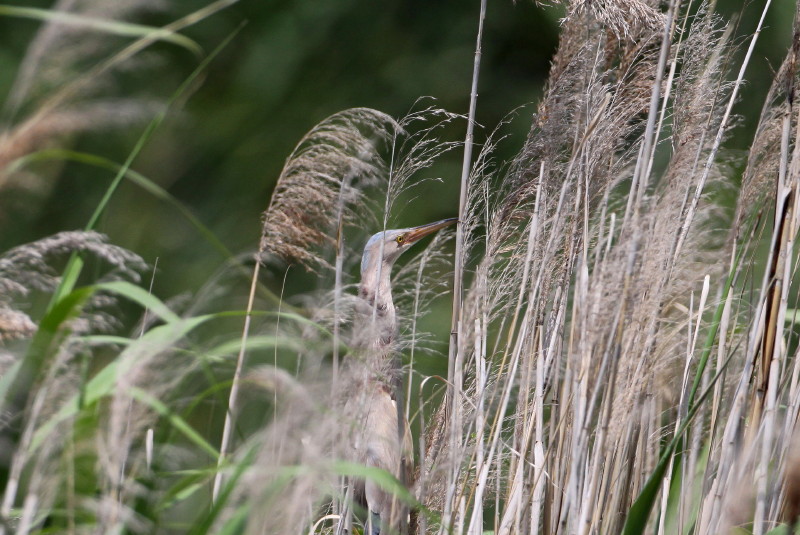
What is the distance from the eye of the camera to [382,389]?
2553mm

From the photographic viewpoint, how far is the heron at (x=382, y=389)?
160 cm

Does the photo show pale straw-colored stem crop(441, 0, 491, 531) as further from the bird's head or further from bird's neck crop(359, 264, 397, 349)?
the bird's head

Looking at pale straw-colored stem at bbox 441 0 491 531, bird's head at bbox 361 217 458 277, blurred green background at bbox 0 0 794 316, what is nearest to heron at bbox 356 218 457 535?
bird's head at bbox 361 217 458 277

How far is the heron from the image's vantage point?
1600 mm

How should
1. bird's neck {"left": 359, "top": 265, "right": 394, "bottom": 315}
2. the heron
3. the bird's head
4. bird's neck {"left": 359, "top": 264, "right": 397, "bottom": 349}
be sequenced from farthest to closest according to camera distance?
1. the bird's head
2. bird's neck {"left": 359, "top": 265, "right": 394, "bottom": 315}
3. bird's neck {"left": 359, "top": 264, "right": 397, "bottom": 349}
4. the heron

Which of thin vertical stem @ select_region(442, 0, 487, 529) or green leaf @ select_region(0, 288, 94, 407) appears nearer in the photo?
green leaf @ select_region(0, 288, 94, 407)

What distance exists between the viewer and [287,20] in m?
4.27

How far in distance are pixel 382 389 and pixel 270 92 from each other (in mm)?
2161

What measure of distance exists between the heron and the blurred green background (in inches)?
42.1

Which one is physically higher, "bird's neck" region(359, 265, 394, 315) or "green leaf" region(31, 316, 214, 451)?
"green leaf" region(31, 316, 214, 451)

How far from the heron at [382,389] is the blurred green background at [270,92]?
42.1 inches

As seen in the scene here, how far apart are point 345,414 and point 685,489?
0.84m

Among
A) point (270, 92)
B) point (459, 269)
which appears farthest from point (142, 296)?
point (270, 92)

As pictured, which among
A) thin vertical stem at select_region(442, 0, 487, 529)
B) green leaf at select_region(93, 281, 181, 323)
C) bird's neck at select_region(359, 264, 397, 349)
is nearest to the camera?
green leaf at select_region(93, 281, 181, 323)
